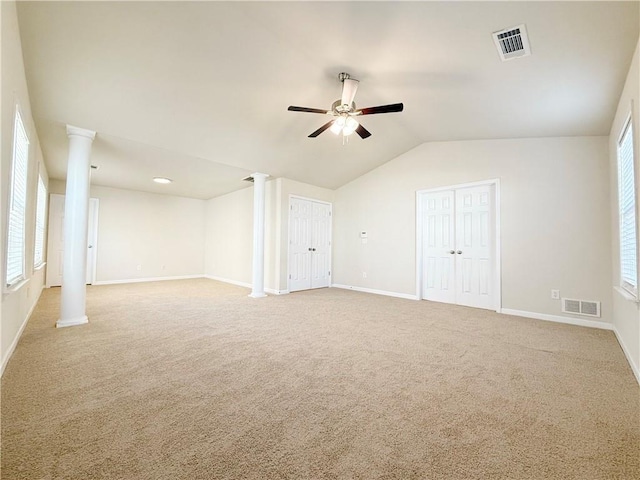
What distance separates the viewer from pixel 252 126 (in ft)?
13.1

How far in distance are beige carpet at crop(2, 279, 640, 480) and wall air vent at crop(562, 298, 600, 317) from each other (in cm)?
37

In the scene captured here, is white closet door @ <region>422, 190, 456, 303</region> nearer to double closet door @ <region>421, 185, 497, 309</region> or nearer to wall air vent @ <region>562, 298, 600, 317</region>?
double closet door @ <region>421, 185, 497, 309</region>

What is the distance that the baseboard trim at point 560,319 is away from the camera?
3.58 meters

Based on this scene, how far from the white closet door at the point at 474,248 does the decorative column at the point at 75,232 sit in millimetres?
5541

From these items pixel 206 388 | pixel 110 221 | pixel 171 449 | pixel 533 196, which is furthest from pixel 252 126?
pixel 110 221

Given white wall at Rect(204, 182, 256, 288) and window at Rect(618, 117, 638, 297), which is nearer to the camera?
window at Rect(618, 117, 638, 297)

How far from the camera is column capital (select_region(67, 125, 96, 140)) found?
3.41 metres

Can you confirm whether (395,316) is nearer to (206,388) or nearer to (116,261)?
(206,388)

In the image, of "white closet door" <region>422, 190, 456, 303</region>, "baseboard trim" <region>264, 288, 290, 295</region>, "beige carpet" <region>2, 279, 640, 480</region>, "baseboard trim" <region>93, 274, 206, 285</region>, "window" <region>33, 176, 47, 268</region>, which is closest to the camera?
"beige carpet" <region>2, 279, 640, 480</region>

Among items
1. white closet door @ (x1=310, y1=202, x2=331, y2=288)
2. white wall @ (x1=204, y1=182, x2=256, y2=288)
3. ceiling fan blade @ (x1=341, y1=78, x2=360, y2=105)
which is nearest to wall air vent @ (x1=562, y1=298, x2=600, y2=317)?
ceiling fan blade @ (x1=341, y1=78, x2=360, y2=105)

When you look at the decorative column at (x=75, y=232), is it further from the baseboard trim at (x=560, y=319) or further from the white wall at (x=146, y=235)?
the baseboard trim at (x=560, y=319)

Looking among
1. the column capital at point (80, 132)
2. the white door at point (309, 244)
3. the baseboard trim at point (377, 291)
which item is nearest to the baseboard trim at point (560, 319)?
the baseboard trim at point (377, 291)

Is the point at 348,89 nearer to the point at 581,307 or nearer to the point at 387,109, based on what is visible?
the point at 387,109

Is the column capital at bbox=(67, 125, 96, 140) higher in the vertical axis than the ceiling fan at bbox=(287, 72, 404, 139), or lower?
lower
